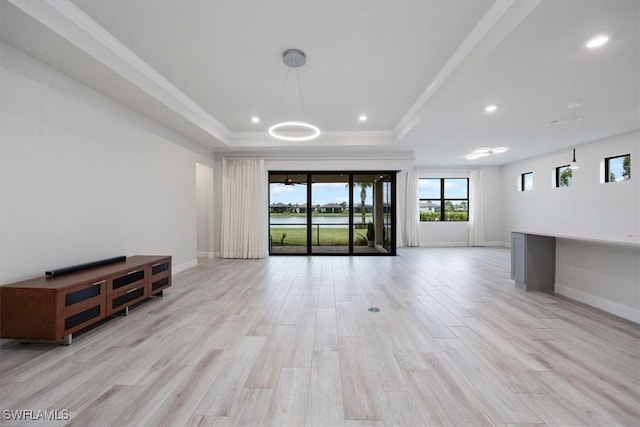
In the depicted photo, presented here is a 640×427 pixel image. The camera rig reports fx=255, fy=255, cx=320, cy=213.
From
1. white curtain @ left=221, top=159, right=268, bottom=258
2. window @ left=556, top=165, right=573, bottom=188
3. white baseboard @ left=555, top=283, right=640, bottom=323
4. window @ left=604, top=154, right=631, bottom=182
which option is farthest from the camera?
white curtain @ left=221, top=159, right=268, bottom=258

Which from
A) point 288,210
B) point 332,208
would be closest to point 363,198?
point 332,208

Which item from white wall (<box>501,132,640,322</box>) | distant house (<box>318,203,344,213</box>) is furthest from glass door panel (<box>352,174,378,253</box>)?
white wall (<box>501,132,640,322</box>)

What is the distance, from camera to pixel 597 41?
8.11 feet

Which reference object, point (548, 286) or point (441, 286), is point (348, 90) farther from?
point (548, 286)

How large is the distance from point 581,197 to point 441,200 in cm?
355

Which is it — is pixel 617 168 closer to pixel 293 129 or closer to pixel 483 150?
pixel 483 150

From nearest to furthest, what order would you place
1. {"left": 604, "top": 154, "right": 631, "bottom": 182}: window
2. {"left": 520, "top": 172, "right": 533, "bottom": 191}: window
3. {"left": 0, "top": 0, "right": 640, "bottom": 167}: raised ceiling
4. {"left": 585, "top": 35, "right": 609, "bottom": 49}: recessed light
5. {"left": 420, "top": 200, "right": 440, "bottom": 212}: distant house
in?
{"left": 0, "top": 0, "right": 640, "bottom": 167}: raised ceiling
{"left": 585, "top": 35, "right": 609, "bottom": 49}: recessed light
{"left": 604, "top": 154, "right": 631, "bottom": 182}: window
{"left": 520, "top": 172, "right": 533, "bottom": 191}: window
{"left": 420, "top": 200, "right": 440, "bottom": 212}: distant house

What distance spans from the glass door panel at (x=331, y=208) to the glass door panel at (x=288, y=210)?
0.94 feet

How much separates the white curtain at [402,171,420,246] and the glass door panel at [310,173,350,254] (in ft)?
8.80

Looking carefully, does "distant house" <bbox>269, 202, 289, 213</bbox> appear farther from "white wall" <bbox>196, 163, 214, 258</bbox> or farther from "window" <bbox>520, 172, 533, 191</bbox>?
"window" <bbox>520, 172, 533, 191</bbox>

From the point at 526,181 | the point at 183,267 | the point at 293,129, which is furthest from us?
the point at 526,181

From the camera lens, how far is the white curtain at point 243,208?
6.90m

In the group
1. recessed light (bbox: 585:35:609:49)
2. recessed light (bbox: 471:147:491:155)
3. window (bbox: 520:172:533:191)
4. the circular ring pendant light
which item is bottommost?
window (bbox: 520:172:533:191)

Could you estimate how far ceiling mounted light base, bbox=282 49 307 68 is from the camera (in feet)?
9.86
